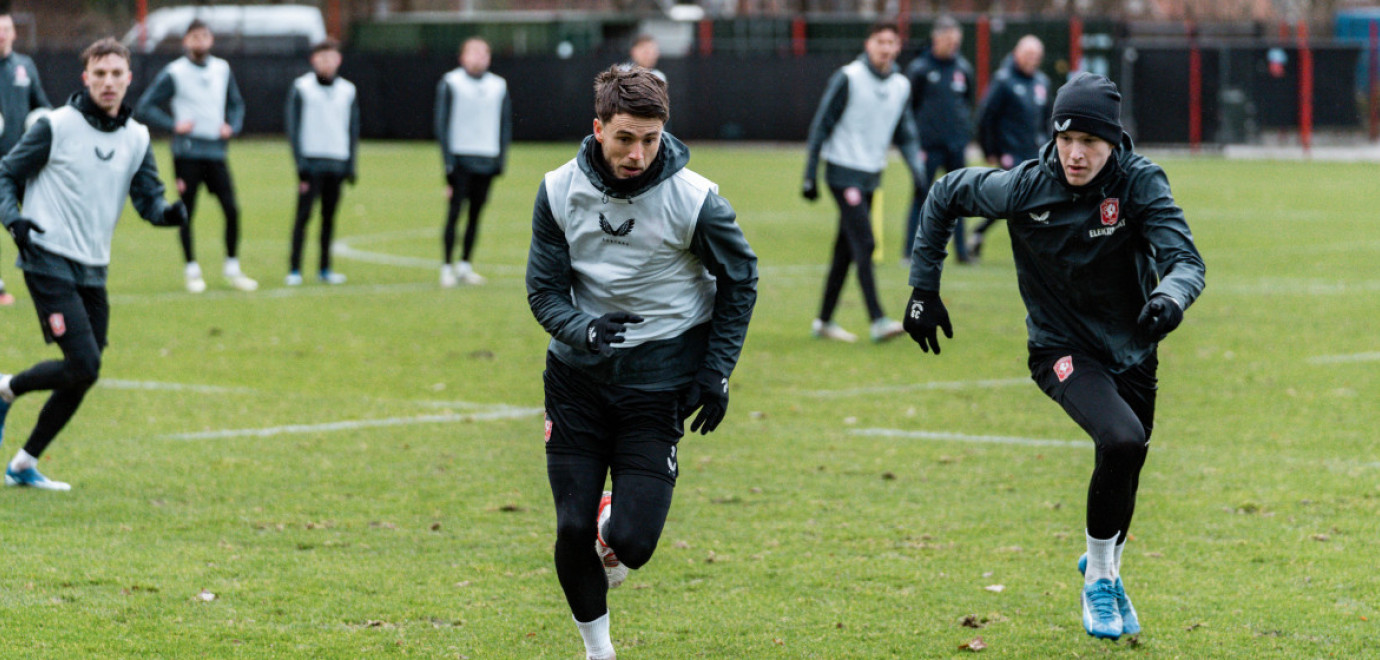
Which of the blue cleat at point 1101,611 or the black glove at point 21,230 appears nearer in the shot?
the blue cleat at point 1101,611

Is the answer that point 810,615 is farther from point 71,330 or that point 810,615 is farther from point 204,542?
point 71,330

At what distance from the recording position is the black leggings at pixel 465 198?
15492 millimetres

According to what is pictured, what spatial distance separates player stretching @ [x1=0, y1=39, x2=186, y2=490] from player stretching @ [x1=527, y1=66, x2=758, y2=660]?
3204 mm

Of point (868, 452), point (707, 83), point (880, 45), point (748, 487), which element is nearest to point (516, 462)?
point (748, 487)

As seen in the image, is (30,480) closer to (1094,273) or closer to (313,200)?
(1094,273)

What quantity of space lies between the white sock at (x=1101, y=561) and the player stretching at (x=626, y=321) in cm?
144

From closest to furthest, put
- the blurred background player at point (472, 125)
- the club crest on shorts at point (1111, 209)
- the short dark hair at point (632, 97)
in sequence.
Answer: the short dark hair at point (632, 97)
the club crest on shorts at point (1111, 209)
the blurred background player at point (472, 125)

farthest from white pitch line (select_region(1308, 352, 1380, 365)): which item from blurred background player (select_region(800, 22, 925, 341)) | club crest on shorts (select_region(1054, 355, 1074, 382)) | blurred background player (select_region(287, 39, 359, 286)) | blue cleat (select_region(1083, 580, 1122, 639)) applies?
blurred background player (select_region(287, 39, 359, 286))

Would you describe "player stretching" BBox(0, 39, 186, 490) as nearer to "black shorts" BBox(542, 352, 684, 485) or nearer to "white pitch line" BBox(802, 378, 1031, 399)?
"black shorts" BBox(542, 352, 684, 485)

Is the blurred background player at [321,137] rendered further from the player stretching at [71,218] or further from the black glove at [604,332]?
the black glove at [604,332]

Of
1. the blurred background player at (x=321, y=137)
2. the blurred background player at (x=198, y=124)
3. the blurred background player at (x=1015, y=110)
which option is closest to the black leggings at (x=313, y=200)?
the blurred background player at (x=321, y=137)

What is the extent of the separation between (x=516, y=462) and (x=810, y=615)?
283 centimetres

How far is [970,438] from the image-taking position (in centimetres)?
904

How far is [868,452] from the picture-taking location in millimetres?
8711
